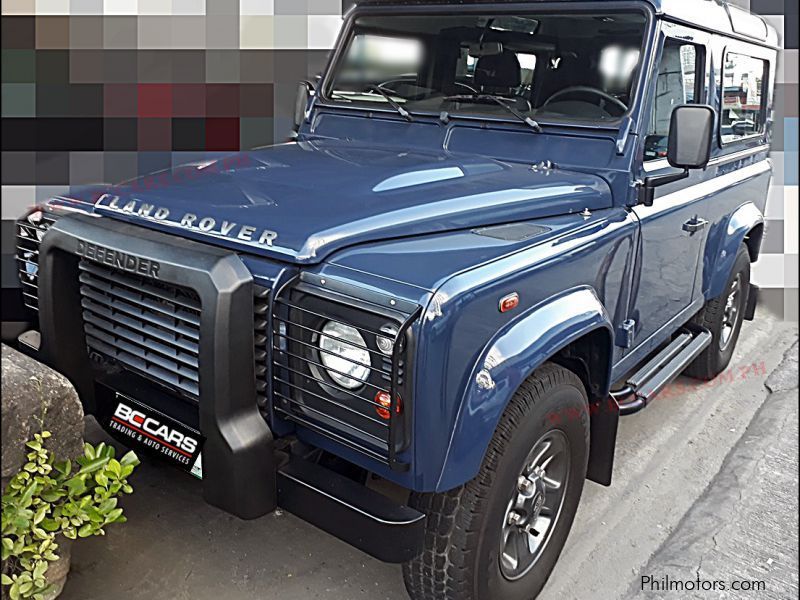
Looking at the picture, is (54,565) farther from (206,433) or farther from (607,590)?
(607,590)

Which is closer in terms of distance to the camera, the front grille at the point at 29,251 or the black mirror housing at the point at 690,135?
the front grille at the point at 29,251

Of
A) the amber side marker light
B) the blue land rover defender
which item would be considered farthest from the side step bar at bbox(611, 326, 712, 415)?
the amber side marker light

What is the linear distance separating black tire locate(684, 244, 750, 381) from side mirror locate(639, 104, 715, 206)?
1719 millimetres

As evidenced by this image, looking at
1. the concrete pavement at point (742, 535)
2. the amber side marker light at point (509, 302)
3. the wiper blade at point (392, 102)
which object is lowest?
the concrete pavement at point (742, 535)

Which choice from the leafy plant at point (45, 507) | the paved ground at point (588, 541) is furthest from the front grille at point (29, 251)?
the paved ground at point (588, 541)

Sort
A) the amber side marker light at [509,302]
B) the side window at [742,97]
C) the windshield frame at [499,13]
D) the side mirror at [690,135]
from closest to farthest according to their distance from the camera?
the amber side marker light at [509,302] → the side mirror at [690,135] → the windshield frame at [499,13] → the side window at [742,97]

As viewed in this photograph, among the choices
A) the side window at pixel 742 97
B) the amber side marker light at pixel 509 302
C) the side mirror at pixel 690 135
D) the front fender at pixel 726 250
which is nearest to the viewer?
the amber side marker light at pixel 509 302

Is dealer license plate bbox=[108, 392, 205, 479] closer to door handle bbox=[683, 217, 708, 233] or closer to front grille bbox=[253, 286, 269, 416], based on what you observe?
front grille bbox=[253, 286, 269, 416]

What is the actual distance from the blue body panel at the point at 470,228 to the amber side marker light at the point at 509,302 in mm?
21

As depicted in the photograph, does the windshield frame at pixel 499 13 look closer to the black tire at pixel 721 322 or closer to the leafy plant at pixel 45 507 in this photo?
the black tire at pixel 721 322

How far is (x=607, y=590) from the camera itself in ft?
10.2

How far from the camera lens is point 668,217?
354 centimetres

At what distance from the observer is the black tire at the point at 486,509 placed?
2.44 m

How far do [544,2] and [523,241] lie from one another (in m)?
1.44
